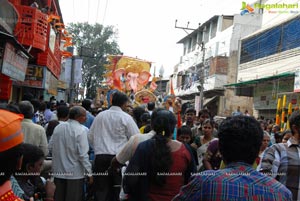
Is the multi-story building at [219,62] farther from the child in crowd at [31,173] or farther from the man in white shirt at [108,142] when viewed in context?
the child in crowd at [31,173]

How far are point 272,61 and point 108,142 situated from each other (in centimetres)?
1836

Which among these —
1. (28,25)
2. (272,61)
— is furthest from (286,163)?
(272,61)

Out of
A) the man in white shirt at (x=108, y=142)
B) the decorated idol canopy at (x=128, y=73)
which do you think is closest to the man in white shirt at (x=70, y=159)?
the man in white shirt at (x=108, y=142)

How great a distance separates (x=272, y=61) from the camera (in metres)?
22.0

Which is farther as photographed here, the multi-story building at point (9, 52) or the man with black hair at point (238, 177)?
the multi-story building at point (9, 52)

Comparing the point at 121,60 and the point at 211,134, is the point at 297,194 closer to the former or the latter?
the point at 211,134

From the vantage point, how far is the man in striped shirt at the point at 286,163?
3.56 meters

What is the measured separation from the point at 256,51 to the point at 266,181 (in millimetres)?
23889

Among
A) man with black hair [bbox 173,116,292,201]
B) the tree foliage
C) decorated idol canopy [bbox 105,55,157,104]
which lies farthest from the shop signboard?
the tree foliage

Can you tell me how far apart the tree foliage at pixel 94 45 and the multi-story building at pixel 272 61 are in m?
25.3

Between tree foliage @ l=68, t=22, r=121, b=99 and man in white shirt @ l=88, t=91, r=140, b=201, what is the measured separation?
143 ft

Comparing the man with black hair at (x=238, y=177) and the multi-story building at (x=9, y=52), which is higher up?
the multi-story building at (x=9, y=52)

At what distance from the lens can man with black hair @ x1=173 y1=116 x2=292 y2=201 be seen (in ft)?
6.55

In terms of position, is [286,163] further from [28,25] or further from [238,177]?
[28,25]
